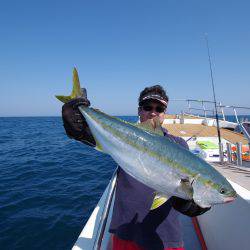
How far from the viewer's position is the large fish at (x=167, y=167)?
88.2 inches

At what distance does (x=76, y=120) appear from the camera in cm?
314

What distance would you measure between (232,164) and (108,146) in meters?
5.21

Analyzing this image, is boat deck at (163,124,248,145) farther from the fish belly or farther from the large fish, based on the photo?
the fish belly

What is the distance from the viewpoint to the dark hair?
3.33 meters

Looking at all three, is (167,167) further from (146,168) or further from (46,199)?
(46,199)

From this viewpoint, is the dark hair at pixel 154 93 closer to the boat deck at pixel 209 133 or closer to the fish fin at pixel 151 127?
the fish fin at pixel 151 127

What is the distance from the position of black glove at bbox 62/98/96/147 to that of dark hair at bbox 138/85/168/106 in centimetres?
79

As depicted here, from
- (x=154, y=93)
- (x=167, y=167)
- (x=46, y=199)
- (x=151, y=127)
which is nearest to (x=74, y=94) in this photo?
(x=154, y=93)

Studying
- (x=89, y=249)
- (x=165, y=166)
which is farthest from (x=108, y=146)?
(x=89, y=249)

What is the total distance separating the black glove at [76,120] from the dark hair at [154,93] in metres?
0.79

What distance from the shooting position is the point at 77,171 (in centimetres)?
1398

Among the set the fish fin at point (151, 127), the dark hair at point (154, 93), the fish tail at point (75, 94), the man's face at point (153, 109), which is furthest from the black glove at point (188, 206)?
the fish tail at point (75, 94)

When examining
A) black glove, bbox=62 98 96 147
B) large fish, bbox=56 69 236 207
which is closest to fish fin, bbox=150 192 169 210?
large fish, bbox=56 69 236 207

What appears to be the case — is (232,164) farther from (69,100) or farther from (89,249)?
(69,100)
